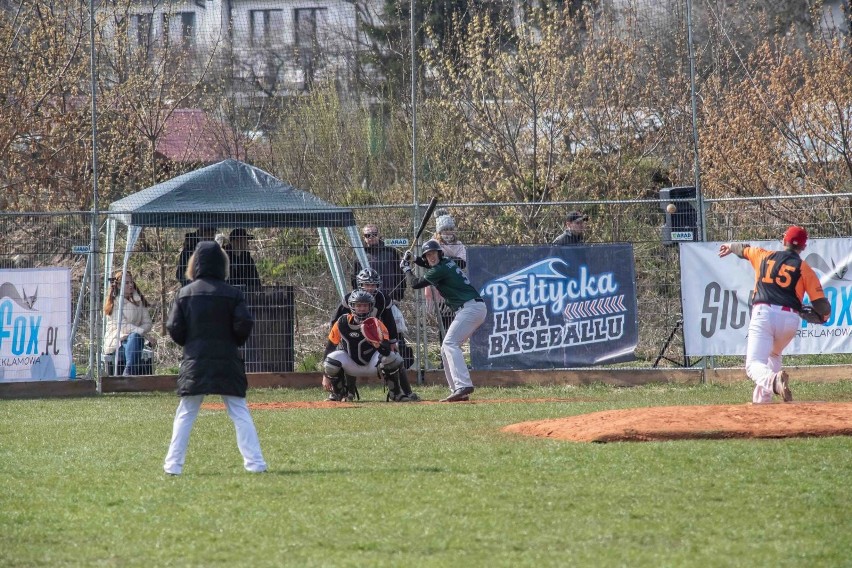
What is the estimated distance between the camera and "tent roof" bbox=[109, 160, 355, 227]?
58.6 ft

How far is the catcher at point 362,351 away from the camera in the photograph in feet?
49.6

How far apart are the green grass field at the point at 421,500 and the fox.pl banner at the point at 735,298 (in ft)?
18.8

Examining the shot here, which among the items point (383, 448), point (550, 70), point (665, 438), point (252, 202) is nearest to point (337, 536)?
point (383, 448)

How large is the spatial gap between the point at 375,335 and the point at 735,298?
17.2 ft

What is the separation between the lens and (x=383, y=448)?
10.5m

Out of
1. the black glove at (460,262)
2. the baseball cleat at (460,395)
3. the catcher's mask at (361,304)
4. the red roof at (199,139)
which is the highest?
the red roof at (199,139)

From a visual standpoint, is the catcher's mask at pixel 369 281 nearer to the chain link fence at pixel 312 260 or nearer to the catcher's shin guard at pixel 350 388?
the catcher's shin guard at pixel 350 388

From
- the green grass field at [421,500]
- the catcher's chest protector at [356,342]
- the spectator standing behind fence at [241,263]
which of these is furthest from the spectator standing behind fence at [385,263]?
the green grass field at [421,500]

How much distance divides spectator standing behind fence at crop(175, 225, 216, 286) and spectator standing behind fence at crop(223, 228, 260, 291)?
35cm

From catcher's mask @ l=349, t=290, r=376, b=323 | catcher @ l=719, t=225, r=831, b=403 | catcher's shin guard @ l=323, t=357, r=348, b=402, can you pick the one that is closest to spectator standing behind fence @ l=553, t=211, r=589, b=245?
catcher's mask @ l=349, t=290, r=376, b=323

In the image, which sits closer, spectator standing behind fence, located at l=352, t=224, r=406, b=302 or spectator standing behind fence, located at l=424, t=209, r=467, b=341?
spectator standing behind fence, located at l=424, t=209, r=467, b=341

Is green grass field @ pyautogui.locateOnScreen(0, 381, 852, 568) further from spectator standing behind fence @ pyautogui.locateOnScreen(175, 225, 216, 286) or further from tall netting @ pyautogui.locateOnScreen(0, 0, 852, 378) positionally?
tall netting @ pyautogui.locateOnScreen(0, 0, 852, 378)

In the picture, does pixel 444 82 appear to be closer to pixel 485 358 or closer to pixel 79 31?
pixel 79 31

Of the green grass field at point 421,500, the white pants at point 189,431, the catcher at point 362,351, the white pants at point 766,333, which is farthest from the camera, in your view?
the catcher at point 362,351
